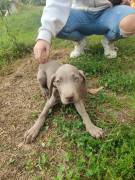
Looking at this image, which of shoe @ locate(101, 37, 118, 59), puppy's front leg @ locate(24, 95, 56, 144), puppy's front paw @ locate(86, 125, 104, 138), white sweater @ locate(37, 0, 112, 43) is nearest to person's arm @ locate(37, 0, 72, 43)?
white sweater @ locate(37, 0, 112, 43)

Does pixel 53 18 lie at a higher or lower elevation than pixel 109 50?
higher

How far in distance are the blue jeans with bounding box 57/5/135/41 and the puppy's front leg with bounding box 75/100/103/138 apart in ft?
4.89

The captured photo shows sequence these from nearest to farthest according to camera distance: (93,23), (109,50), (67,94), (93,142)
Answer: (93,142) < (67,94) < (93,23) < (109,50)

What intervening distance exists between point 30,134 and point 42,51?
84 centimetres

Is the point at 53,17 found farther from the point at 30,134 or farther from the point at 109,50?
the point at 30,134

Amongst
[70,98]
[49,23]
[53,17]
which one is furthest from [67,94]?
[53,17]

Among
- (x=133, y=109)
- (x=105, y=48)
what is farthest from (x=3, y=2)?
(x=133, y=109)

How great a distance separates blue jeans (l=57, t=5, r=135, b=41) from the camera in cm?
551

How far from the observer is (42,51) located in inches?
176

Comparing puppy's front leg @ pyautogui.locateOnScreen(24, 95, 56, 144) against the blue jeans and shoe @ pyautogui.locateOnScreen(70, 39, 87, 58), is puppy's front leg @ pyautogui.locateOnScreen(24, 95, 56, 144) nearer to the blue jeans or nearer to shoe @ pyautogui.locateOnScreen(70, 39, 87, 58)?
the blue jeans

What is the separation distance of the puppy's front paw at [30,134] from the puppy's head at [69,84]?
38 cm

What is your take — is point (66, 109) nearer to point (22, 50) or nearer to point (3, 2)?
point (22, 50)

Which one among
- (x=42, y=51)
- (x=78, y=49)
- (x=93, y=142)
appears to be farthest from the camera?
(x=78, y=49)

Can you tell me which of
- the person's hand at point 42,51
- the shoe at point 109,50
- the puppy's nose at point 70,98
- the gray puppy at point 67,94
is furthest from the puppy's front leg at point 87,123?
the shoe at point 109,50
